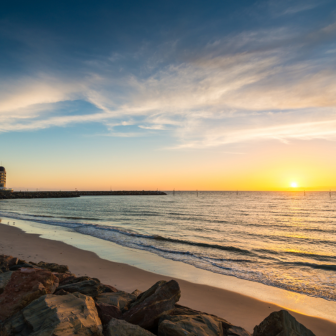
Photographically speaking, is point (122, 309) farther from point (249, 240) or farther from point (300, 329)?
point (249, 240)

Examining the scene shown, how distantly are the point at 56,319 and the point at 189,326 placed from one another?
2.43 m

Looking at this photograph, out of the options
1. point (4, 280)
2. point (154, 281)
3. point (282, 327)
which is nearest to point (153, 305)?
point (282, 327)

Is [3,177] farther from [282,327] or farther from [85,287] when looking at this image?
[282,327]

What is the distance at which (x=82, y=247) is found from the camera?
16.2 meters

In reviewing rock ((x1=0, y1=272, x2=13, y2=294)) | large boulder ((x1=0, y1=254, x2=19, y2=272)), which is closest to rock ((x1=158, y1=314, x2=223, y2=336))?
rock ((x1=0, y1=272, x2=13, y2=294))

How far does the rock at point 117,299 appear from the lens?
588 cm

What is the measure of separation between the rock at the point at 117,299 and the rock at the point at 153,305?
0.38 metres

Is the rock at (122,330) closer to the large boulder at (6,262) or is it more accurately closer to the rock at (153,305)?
the rock at (153,305)

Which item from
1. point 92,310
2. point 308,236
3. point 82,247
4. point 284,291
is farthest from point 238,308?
point 308,236

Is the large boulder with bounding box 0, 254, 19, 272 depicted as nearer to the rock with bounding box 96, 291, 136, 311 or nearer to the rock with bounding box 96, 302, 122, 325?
the rock with bounding box 96, 291, 136, 311

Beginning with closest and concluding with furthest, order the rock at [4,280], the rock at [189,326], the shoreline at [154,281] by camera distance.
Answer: the rock at [189,326]
the rock at [4,280]
the shoreline at [154,281]

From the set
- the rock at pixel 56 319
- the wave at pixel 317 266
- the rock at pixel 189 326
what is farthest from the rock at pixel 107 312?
the wave at pixel 317 266

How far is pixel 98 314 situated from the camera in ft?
17.3

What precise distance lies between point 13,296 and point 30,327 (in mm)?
1288
